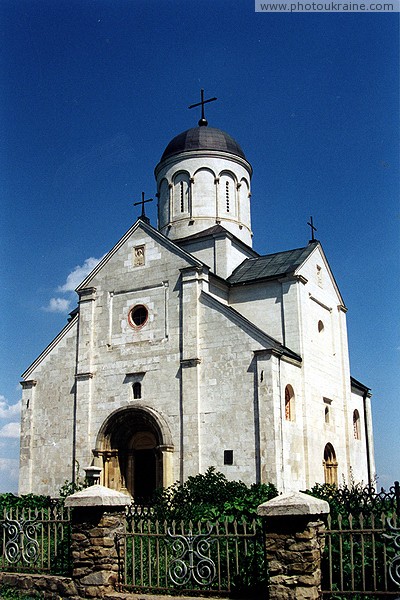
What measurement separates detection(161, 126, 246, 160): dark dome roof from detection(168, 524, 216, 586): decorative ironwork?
2049cm

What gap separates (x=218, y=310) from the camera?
69.9 feet

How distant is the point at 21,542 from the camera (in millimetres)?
11234

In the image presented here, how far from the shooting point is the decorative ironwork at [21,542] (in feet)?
36.3

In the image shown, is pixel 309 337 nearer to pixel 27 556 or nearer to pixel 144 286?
pixel 144 286

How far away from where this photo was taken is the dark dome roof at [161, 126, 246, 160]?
27703mm

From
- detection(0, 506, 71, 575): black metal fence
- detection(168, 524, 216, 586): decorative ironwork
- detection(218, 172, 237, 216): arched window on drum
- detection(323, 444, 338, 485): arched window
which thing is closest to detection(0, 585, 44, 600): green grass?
detection(0, 506, 71, 575): black metal fence

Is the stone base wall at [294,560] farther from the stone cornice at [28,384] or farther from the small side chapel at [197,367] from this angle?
the stone cornice at [28,384]

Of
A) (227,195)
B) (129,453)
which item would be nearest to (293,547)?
(129,453)

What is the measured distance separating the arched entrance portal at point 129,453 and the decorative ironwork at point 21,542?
34.1 feet

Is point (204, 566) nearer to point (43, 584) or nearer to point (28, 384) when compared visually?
point (43, 584)

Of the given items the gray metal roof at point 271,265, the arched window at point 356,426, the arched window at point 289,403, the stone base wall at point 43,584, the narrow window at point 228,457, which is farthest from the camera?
the arched window at point 356,426

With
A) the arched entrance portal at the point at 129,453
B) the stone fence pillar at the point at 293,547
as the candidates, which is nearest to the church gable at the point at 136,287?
the arched entrance portal at the point at 129,453

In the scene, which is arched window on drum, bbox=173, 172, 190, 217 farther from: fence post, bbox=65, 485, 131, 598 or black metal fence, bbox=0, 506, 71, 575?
fence post, bbox=65, 485, 131, 598

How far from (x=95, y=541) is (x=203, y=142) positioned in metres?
20.6
